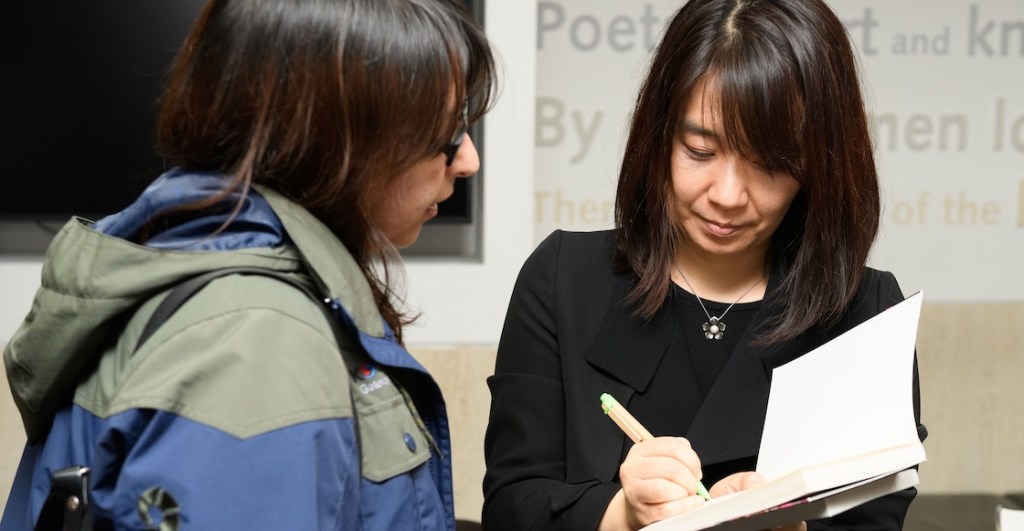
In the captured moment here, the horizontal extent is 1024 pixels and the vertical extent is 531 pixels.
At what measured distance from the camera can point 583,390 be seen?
1.44 metres

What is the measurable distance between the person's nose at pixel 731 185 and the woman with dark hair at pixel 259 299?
490 millimetres

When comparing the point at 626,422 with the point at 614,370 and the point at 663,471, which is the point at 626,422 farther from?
the point at 614,370

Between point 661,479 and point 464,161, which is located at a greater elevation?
point 464,161

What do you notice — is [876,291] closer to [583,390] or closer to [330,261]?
[583,390]

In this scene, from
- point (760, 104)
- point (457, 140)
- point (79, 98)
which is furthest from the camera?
point (79, 98)

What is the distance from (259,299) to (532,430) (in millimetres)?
706

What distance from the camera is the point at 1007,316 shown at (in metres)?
3.46

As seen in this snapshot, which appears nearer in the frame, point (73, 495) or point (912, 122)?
point (73, 495)

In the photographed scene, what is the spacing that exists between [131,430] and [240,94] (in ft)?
0.98

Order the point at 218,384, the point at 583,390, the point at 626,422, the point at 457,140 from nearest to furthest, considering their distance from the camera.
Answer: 1. the point at 218,384
2. the point at 457,140
3. the point at 626,422
4. the point at 583,390

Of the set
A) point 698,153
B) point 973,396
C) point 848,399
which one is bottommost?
point 973,396

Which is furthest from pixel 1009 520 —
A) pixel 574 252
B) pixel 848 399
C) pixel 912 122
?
pixel 912 122

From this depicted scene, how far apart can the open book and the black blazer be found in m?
0.16

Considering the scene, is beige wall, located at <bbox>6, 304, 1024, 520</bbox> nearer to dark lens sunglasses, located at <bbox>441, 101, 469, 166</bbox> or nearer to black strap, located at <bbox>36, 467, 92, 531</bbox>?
dark lens sunglasses, located at <bbox>441, 101, 469, 166</bbox>
